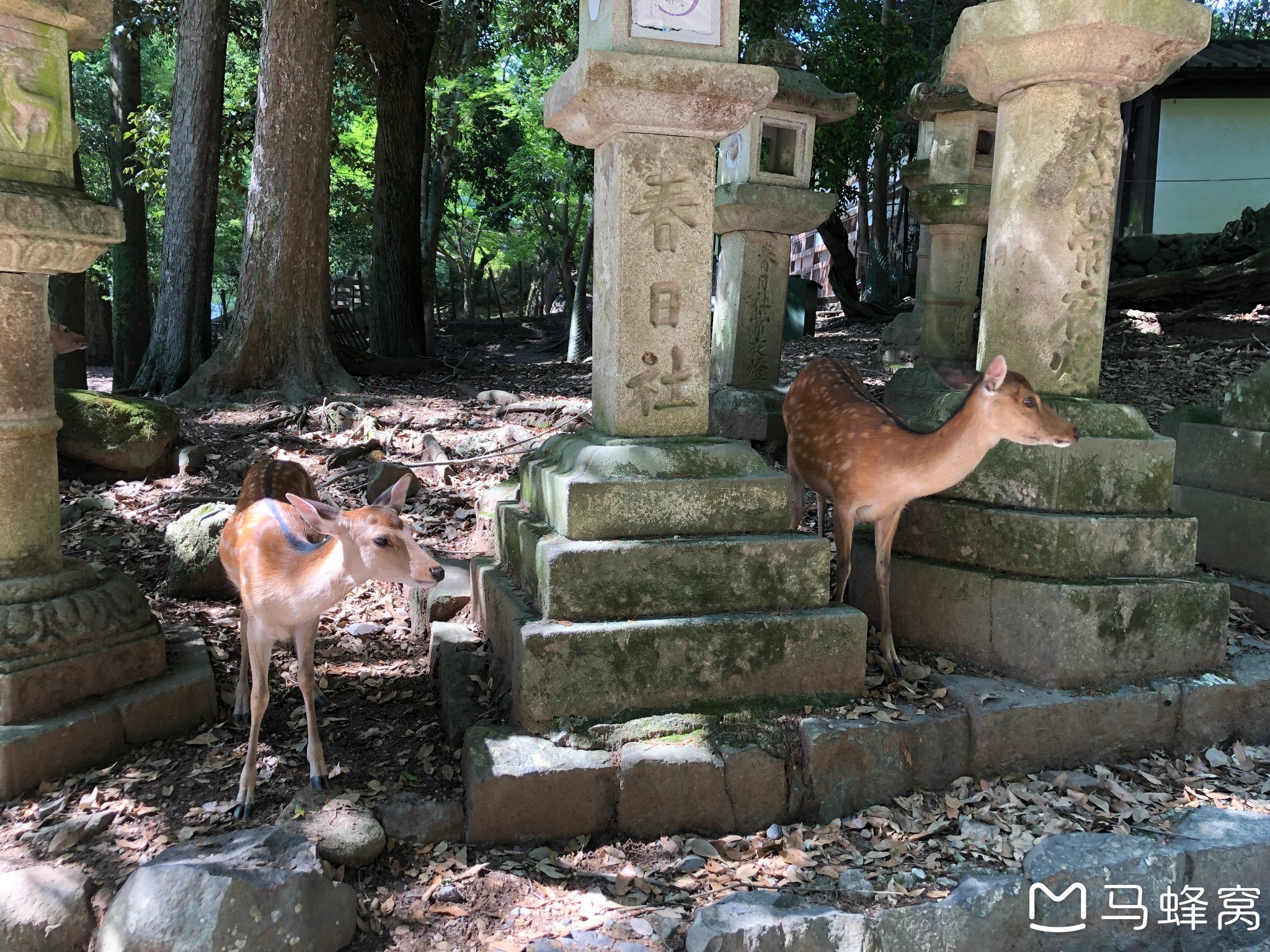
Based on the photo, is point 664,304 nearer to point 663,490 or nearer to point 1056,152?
point 663,490

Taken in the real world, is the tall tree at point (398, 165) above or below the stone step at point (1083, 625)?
above

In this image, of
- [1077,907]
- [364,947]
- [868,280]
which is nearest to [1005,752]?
[1077,907]

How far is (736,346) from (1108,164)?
3.53 metres

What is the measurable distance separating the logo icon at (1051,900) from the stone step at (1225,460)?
3.10 meters

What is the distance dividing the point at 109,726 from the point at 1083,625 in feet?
12.8

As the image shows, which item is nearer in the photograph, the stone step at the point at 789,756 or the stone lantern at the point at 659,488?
the stone step at the point at 789,756

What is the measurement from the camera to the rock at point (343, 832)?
3004mm

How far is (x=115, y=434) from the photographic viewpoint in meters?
6.90

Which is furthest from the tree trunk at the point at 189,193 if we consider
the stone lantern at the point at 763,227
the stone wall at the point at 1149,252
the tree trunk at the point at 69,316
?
the stone wall at the point at 1149,252

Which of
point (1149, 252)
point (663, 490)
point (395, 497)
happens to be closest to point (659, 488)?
point (663, 490)

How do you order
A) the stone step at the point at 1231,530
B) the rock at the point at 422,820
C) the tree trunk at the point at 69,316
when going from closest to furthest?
the rock at the point at 422,820 < the stone step at the point at 1231,530 < the tree trunk at the point at 69,316

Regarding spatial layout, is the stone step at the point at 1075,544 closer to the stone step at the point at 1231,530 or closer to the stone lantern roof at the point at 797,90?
the stone step at the point at 1231,530

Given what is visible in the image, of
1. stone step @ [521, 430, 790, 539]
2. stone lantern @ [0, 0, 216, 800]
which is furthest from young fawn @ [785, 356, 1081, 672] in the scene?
stone lantern @ [0, 0, 216, 800]

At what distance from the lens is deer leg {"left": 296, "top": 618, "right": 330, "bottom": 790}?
3.36 m
